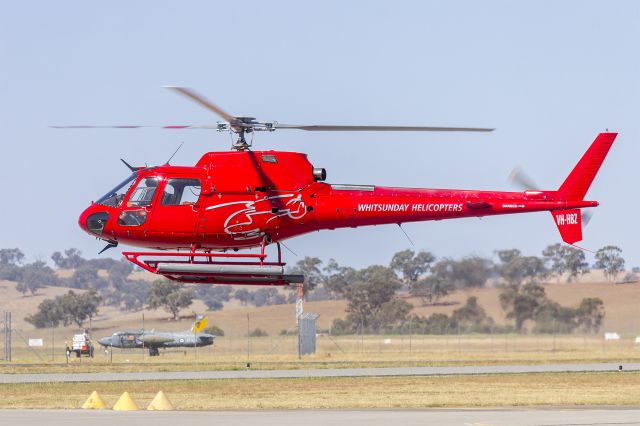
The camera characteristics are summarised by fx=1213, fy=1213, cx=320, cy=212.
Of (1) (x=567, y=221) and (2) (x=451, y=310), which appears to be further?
(2) (x=451, y=310)

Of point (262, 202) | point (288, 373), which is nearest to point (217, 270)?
point (262, 202)

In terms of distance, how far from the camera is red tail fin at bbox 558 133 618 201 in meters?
32.3

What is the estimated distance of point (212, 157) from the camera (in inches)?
1291

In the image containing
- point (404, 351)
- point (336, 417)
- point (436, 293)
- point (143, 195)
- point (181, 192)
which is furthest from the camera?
point (436, 293)

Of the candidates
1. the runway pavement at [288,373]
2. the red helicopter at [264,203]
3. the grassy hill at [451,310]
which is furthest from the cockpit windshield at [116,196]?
the grassy hill at [451,310]

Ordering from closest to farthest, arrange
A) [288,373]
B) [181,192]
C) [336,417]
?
[336,417]
[181,192]
[288,373]

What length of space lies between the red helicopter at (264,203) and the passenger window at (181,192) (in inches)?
1.1

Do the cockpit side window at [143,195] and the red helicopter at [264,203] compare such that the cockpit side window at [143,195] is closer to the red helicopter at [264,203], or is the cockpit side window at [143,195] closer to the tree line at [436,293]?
the red helicopter at [264,203]

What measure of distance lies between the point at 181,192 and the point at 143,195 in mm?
1061

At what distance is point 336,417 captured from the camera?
28.7m

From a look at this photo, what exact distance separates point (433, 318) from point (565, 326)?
92.7 feet

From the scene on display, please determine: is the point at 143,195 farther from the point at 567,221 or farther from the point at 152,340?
the point at 152,340

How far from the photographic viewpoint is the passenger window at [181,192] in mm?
32594

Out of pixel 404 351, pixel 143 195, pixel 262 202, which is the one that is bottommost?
pixel 404 351
